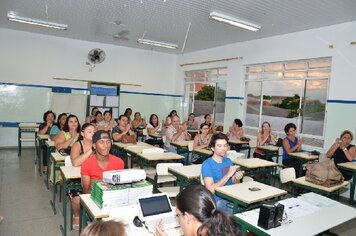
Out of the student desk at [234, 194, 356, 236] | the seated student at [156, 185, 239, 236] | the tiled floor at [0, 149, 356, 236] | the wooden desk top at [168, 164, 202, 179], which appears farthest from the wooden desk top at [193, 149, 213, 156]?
the seated student at [156, 185, 239, 236]

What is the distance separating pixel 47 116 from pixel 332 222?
5949 millimetres

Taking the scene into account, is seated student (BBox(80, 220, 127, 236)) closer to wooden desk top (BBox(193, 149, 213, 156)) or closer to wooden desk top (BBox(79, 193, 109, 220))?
wooden desk top (BBox(79, 193, 109, 220))

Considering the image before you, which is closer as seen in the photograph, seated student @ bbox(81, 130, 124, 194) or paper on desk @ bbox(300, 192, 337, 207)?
paper on desk @ bbox(300, 192, 337, 207)

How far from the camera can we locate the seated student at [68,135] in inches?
177

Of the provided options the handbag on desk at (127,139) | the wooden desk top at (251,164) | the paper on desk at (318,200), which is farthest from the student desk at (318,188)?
the handbag on desk at (127,139)

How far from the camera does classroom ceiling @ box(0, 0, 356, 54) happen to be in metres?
4.97

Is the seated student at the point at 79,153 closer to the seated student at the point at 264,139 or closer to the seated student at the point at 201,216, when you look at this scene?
the seated student at the point at 201,216

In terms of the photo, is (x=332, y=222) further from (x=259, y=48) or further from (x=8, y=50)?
(x=8, y=50)

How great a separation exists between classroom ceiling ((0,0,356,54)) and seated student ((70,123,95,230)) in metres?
2.78

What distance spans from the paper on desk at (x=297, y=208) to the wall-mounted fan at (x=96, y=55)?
778 centimetres

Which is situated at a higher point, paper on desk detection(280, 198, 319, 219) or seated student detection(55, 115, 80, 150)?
seated student detection(55, 115, 80, 150)

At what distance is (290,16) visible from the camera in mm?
5434

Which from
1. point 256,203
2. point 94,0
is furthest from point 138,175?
point 94,0

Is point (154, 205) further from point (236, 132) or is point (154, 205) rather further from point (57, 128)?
point (236, 132)
